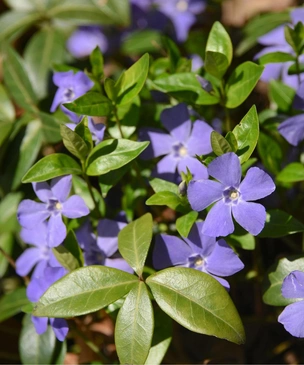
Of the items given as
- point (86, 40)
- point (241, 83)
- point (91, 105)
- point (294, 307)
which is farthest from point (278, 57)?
point (86, 40)

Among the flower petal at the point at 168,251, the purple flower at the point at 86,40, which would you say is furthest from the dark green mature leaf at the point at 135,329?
the purple flower at the point at 86,40

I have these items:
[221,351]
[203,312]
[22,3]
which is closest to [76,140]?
[203,312]

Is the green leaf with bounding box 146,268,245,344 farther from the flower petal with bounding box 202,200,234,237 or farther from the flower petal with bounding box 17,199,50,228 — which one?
the flower petal with bounding box 17,199,50,228

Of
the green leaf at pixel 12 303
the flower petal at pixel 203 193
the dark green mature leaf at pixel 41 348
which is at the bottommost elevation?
the dark green mature leaf at pixel 41 348

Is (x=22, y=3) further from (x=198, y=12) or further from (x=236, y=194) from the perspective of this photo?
(x=236, y=194)

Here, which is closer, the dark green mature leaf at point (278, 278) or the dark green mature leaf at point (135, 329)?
the dark green mature leaf at point (135, 329)

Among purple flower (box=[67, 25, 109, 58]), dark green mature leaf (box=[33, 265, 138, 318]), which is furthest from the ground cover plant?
purple flower (box=[67, 25, 109, 58])

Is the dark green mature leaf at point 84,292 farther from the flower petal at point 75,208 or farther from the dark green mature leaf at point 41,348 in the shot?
the dark green mature leaf at point 41,348
